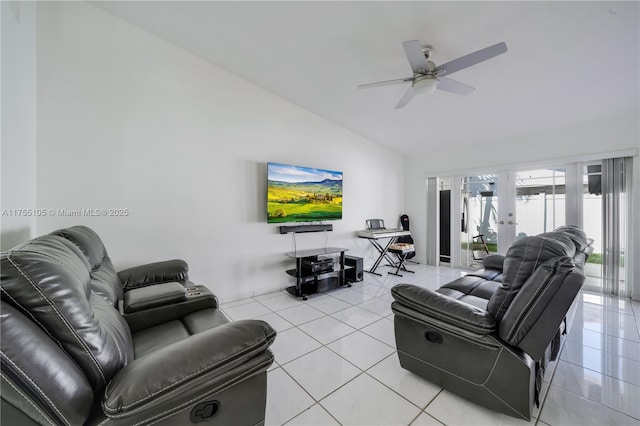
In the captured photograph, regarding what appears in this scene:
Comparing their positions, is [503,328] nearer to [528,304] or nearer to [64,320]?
[528,304]

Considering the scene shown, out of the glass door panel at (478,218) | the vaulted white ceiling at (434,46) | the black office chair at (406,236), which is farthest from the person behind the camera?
the black office chair at (406,236)

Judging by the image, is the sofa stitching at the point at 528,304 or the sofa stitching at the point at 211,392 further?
the sofa stitching at the point at 528,304

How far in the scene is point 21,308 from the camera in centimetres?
73

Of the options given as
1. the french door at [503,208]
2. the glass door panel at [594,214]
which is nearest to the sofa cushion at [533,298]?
the glass door panel at [594,214]

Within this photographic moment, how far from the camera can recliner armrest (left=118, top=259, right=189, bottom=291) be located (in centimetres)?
214

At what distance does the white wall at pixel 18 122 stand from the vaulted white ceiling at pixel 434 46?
83 centimetres

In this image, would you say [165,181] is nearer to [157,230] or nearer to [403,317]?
[157,230]

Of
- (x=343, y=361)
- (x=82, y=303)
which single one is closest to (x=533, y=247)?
(x=343, y=361)

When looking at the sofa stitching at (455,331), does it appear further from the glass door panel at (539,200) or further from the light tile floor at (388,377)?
the glass door panel at (539,200)

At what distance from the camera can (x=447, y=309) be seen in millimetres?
1480

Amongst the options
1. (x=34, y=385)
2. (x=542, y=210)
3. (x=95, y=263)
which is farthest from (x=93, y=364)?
(x=542, y=210)

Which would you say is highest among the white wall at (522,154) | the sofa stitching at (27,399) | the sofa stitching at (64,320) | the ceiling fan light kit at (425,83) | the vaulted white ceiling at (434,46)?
the vaulted white ceiling at (434,46)

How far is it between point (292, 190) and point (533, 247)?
2783 millimetres

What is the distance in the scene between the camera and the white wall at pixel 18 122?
61.7 inches
